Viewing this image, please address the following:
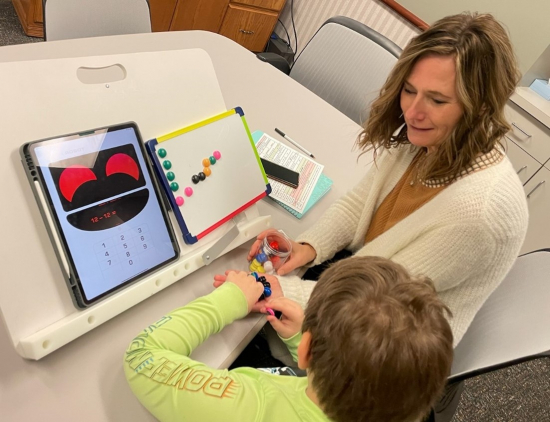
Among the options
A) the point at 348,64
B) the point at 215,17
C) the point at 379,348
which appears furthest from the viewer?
the point at 215,17

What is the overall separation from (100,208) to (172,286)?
211 millimetres

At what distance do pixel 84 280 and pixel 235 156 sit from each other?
418 mm

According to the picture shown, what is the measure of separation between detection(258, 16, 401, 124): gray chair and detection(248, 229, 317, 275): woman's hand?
30.7 inches

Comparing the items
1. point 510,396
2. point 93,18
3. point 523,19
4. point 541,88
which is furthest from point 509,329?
point 523,19

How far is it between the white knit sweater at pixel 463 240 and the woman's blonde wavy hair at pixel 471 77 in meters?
0.05

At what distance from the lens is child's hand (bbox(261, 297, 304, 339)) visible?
0.88m

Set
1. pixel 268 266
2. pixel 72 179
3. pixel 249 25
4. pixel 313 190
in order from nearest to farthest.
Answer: pixel 72 179, pixel 268 266, pixel 313 190, pixel 249 25

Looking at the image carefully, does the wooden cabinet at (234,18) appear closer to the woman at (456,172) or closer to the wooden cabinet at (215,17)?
the wooden cabinet at (215,17)

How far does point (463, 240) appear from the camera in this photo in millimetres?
881

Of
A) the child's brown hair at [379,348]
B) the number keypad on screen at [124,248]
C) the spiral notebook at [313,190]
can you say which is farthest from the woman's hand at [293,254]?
the child's brown hair at [379,348]

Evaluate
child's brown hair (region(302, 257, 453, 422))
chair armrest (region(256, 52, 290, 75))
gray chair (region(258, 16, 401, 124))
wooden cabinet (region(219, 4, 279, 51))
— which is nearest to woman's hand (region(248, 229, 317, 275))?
child's brown hair (region(302, 257, 453, 422))

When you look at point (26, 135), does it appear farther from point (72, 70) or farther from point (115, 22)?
point (115, 22)

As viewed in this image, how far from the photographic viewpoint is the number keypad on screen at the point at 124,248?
722 millimetres

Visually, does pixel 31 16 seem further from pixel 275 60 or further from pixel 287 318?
pixel 287 318
